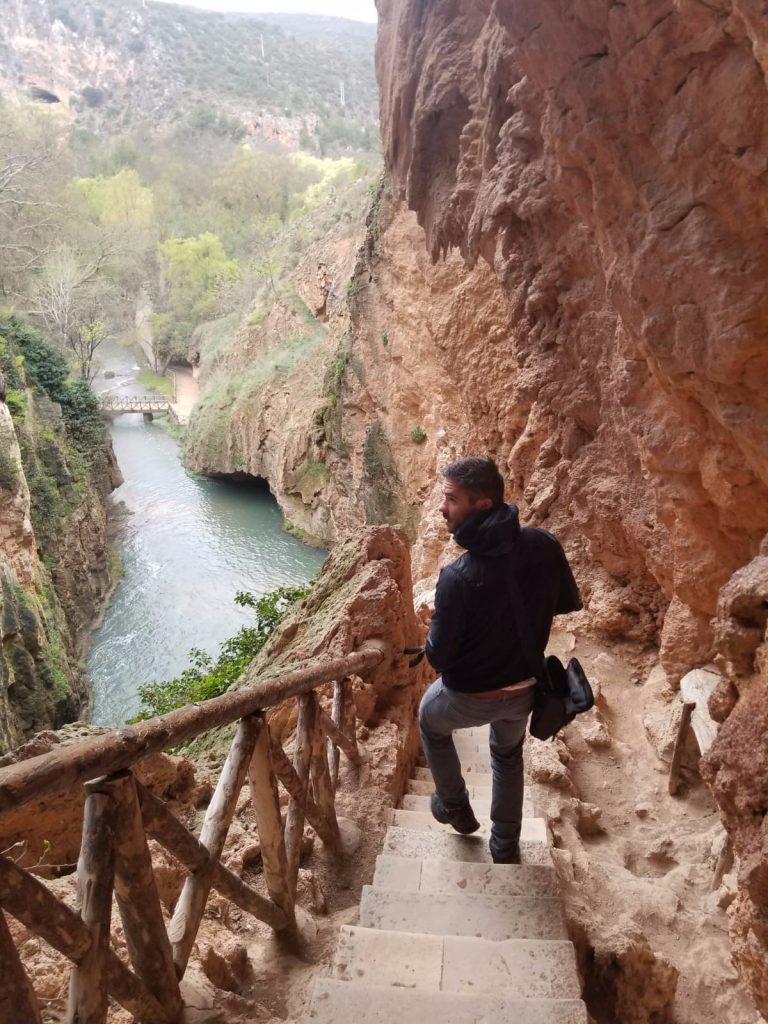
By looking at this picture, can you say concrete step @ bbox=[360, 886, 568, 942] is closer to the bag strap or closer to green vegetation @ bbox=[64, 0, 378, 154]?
the bag strap

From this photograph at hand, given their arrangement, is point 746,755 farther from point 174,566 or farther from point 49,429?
point 174,566

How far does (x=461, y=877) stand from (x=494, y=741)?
57 cm

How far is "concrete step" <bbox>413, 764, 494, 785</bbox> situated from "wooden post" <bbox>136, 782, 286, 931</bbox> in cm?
207

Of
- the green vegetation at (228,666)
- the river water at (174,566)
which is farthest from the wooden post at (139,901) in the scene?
the river water at (174,566)

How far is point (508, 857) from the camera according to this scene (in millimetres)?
2961

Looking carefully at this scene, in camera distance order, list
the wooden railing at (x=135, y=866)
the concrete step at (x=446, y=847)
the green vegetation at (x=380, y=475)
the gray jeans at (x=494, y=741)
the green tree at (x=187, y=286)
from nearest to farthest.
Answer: the wooden railing at (x=135, y=866)
the gray jeans at (x=494, y=741)
the concrete step at (x=446, y=847)
the green vegetation at (x=380, y=475)
the green tree at (x=187, y=286)

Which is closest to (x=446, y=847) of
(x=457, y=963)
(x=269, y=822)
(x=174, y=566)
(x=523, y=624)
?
(x=457, y=963)

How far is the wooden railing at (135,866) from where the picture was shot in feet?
4.53

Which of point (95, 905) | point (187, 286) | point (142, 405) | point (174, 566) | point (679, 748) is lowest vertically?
point (174, 566)

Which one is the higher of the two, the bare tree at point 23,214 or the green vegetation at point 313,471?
the bare tree at point 23,214

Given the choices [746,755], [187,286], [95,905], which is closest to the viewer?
[95,905]

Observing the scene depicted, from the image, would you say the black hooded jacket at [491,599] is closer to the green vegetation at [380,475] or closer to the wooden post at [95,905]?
the wooden post at [95,905]

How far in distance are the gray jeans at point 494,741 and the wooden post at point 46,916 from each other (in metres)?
1.57

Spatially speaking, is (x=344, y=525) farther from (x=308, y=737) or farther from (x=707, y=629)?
(x=308, y=737)
